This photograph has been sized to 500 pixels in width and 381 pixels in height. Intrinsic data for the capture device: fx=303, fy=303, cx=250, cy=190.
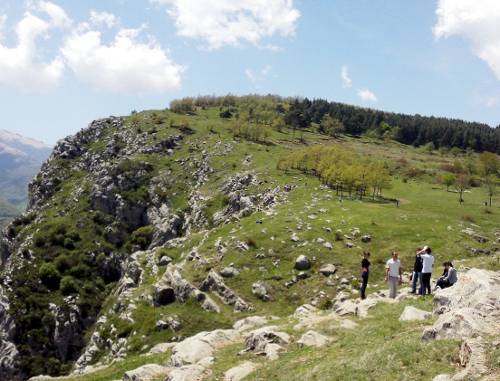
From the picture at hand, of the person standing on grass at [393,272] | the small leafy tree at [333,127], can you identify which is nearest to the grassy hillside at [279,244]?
the person standing on grass at [393,272]

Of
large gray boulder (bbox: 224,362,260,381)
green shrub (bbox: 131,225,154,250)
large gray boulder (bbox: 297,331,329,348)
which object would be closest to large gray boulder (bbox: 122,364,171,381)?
large gray boulder (bbox: 224,362,260,381)

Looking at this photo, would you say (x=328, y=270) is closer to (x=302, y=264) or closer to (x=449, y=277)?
(x=302, y=264)

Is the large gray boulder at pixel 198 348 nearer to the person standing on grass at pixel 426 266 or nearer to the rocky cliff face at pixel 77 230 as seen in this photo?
the person standing on grass at pixel 426 266

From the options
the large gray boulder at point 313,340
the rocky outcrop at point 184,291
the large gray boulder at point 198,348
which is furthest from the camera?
the rocky outcrop at point 184,291

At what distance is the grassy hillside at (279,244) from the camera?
14.3 meters

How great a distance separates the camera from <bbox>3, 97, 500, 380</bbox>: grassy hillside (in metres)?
14.3

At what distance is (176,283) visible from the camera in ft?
133

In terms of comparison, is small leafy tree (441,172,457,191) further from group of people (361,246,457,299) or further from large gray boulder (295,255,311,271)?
group of people (361,246,457,299)

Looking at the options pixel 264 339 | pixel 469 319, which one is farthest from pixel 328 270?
pixel 469 319

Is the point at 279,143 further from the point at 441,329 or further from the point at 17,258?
the point at 441,329

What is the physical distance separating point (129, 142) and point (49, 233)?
5190cm

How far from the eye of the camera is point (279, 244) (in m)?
42.7

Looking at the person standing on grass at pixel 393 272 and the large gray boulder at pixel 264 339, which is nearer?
the large gray boulder at pixel 264 339

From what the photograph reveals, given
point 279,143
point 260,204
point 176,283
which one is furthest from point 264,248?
point 279,143
